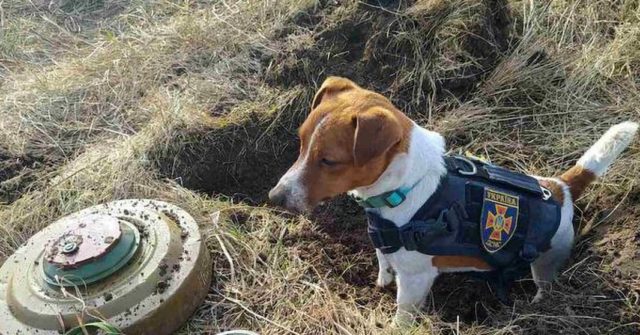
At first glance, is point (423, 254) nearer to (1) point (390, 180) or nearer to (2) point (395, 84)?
(1) point (390, 180)

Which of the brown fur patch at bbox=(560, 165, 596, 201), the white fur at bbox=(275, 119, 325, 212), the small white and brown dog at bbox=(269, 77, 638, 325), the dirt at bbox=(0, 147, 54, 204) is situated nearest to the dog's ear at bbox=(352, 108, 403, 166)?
the small white and brown dog at bbox=(269, 77, 638, 325)

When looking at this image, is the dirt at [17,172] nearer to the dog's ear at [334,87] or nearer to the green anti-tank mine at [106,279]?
the green anti-tank mine at [106,279]

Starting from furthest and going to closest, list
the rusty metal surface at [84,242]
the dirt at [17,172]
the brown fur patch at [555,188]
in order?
1. the dirt at [17,172]
2. the brown fur patch at [555,188]
3. the rusty metal surface at [84,242]

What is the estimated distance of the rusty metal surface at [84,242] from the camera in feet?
10.2

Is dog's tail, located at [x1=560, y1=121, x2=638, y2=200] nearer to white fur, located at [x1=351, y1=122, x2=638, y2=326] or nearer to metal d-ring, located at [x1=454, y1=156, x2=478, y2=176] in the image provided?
white fur, located at [x1=351, y1=122, x2=638, y2=326]

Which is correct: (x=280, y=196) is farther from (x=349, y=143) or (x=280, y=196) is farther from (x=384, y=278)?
(x=384, y=278)

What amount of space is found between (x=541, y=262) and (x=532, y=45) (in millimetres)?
2004

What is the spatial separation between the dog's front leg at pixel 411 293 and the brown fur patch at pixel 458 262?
69mm

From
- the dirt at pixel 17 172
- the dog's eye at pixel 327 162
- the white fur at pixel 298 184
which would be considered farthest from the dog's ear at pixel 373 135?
the dirt at pixel 17 172

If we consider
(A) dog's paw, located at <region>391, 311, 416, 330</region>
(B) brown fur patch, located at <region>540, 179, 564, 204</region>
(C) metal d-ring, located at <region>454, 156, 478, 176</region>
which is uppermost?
(C) metal d-ring, located at <region>454, 156, 478, 176</region>

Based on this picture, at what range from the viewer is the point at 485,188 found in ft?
10.0

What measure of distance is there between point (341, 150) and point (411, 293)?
873 mm

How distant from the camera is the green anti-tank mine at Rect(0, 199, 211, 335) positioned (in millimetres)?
3064

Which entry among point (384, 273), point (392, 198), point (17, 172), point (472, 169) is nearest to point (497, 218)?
point (472, 169)
